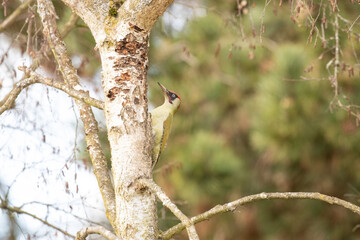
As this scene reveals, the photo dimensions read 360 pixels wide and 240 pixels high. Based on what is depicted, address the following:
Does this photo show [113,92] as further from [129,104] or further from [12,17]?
[12,17]

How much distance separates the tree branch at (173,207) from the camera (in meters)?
2.02

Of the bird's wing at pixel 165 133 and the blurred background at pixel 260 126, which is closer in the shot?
the bird's wing at pixel 165 133

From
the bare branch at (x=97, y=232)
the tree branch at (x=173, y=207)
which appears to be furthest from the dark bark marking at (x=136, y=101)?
the bare branch at (x=97, y=232)

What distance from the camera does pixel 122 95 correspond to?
8.14 ft

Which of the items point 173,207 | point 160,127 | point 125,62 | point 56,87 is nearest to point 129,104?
point 125,62

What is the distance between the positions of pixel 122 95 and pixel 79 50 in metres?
3.06

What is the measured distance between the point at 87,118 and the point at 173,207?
0.94 meters

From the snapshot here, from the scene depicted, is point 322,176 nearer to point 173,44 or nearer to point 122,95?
point 173,44

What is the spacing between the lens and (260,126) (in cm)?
717

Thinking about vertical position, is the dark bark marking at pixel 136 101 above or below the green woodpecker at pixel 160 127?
below

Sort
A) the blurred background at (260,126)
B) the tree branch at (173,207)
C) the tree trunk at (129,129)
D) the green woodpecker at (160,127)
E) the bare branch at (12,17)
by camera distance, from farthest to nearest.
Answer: the blurred background at (260,126) < the green woodpecker at (160,127) < the bare branch at (12,17) < the tree trunk at (129,129) < the tree branch at (173,207)

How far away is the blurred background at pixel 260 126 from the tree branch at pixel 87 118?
2.95m

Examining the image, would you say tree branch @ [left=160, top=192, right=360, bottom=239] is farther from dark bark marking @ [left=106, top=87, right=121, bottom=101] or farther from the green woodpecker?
the green woodpecker

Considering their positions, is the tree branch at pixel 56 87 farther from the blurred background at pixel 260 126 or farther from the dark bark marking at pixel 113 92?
the blurred background at pixel 260 126
